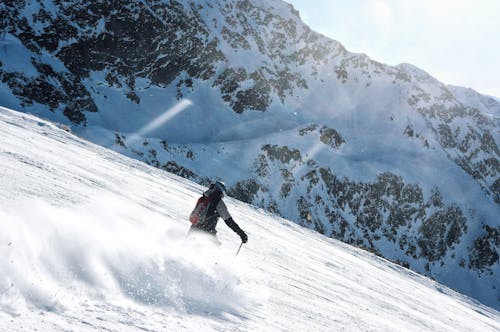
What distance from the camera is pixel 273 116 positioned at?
87375mm

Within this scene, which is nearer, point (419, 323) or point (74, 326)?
point (74, 326)

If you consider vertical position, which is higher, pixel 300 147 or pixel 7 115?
pixel 300 147

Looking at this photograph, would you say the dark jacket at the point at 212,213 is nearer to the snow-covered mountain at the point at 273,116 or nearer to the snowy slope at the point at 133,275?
the snowy slope at the point at 133,275

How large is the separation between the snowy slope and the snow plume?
14 millimetres

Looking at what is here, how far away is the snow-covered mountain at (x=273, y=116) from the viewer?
66.6 m

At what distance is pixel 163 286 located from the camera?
16.4ft

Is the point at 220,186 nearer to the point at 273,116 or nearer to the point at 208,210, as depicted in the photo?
the point at 208,210

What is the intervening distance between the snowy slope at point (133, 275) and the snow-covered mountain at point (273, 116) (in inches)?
1949

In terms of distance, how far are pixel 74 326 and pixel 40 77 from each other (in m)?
69.6

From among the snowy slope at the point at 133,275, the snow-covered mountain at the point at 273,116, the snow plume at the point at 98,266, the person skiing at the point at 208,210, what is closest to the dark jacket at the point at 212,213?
the person skiing at the point at 208,210

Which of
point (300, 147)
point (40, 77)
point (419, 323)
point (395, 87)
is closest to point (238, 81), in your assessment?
point (300, 147)

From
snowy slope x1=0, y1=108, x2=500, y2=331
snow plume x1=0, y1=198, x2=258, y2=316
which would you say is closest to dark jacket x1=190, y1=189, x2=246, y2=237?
snowy slope x1=0, y1=108, x2=500, y2=331

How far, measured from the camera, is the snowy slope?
3.77 m

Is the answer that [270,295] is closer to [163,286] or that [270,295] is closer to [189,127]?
[163,286]
